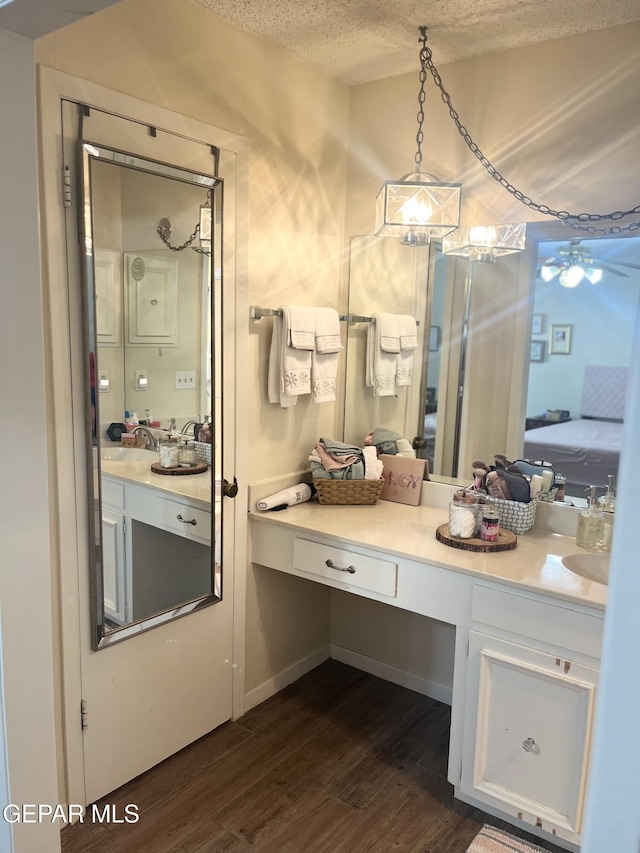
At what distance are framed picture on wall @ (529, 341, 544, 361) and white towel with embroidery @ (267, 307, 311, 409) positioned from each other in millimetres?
823

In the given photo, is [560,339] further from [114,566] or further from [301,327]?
[114,566]

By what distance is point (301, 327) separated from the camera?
95.0 inches

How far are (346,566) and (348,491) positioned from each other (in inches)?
15.7

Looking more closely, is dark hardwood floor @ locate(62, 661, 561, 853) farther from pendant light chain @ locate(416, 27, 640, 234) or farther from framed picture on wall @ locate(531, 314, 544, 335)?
pendant light chain @ locate(416, 27, 640, 234)

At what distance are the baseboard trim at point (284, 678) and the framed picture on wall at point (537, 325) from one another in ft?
5.54

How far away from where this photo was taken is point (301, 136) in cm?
248

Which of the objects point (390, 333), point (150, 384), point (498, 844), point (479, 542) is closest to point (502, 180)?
point (390, 333)

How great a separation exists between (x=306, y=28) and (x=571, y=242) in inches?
45.2

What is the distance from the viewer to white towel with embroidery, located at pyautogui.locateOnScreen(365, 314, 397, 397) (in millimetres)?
2674

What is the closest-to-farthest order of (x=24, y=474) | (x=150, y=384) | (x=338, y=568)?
(x=24, y=474)
(x=150, y=384)
(x=338, y=568)

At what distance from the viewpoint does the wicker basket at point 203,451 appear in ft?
7.31

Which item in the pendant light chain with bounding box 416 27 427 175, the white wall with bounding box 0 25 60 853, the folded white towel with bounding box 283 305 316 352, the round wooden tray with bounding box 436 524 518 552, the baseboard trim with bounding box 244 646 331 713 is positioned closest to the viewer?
the white wall with bounding box 0 25 60 853

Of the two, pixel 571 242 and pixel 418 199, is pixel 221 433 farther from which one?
pixel 571 242

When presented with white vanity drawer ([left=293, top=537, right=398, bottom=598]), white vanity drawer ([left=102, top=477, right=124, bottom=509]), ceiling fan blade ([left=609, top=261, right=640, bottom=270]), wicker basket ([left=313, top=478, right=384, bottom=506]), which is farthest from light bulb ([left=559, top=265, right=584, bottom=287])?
white vanity drawer ([left=102, top=477, right=124, bottom=509])
